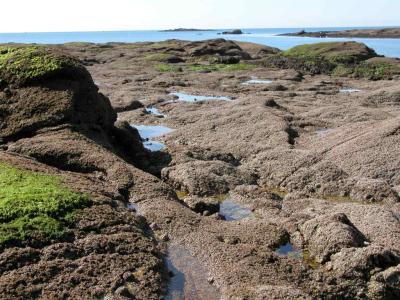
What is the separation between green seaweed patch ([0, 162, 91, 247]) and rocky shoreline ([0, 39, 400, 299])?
6cm

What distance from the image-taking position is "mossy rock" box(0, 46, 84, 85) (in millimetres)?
28609

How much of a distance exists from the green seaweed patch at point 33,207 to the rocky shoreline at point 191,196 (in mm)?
55

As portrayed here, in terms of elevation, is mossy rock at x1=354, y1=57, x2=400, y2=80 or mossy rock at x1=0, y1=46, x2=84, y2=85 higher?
mossy rock at x1=0, y1=46, x2=84, y2=85

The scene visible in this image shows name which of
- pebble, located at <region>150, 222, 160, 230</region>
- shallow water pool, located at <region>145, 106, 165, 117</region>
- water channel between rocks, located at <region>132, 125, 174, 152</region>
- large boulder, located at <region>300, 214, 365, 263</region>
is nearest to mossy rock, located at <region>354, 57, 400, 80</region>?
shallow water pool, located at <region>145, 106, 165, 117</region>

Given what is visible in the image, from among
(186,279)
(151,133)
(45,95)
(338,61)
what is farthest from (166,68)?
(186,279)

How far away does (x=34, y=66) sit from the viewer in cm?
2891

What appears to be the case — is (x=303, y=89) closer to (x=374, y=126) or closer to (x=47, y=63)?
(x=374, y=126)

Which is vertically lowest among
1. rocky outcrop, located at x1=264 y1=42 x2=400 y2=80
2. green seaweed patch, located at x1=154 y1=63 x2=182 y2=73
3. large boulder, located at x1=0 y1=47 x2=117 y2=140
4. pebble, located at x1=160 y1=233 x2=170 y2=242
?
pebble, located at x1=160 y1=233 x2=170 y2=242

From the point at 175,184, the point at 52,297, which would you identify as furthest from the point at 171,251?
the point at 175,184

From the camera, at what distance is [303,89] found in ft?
186

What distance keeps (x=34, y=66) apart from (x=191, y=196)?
13275mm

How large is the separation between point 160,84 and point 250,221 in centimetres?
4535

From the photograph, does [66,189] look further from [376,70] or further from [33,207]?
[376,70]

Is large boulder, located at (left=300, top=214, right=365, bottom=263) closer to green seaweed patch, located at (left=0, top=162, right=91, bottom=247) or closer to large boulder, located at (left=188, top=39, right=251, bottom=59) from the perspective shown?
green seaweed patch, located at (left=0, top=162, right=91, bottom=247)
